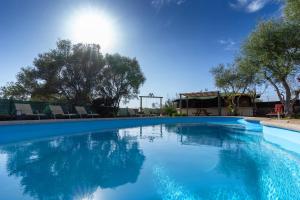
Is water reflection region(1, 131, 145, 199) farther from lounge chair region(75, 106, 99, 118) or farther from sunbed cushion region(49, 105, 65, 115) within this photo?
lounge chair region(75, 106, 99, 118)

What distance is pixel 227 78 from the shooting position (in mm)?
20750

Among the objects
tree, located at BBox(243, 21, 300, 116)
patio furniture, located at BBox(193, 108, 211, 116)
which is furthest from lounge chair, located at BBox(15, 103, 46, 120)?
patio furniture, located at BBox(193, 108, 211, 116)

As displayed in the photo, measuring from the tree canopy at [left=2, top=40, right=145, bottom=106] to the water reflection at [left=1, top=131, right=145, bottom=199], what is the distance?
11458 mm

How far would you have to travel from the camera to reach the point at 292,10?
31.4 feet

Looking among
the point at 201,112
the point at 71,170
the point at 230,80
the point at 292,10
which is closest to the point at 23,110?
the point at 71,170

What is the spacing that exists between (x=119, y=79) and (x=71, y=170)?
48.3 ft

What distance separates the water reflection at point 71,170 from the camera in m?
2.90

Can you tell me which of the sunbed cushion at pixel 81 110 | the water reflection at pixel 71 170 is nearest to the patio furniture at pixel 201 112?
the sunbed cushion at pixel 81 110

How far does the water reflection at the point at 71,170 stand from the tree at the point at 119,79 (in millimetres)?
12428

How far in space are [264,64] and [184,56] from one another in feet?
17.0

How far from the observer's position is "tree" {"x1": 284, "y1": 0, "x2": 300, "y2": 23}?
359 inches

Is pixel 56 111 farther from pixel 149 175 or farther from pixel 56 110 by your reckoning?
pixel 149 175

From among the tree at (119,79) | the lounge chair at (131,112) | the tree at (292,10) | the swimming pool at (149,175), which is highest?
the tree at (292,10)

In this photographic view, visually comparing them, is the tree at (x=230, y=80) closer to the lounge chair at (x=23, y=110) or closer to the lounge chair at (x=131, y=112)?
the lounge chair at (x=131, y=112)
